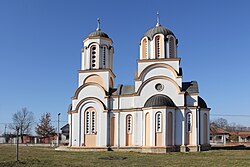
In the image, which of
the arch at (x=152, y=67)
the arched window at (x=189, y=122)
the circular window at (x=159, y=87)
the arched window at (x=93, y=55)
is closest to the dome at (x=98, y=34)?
the arched window at (x=93, y=55)

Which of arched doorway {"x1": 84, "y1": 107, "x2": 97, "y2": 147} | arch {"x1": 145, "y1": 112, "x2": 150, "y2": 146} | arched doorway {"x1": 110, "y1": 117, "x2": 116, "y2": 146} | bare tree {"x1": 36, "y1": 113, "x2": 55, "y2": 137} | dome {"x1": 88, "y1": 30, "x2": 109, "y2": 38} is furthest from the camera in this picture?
bare tree {"x1": 36, "y1": 113, "x2": 55, "y2": 137}

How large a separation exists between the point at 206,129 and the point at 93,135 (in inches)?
459

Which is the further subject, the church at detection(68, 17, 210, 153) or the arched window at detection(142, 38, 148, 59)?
the arched window at detection(142, 38, 148, 59)

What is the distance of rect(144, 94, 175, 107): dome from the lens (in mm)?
31359

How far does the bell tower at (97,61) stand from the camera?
36.0 metres

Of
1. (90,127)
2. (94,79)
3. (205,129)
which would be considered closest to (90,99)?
(94,79)

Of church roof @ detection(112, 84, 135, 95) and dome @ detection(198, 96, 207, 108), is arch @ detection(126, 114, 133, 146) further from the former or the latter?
dome @ detection(198, 96, 207, 108)

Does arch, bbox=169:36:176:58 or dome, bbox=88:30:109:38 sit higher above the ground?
dome, bbox=88:30:109:38

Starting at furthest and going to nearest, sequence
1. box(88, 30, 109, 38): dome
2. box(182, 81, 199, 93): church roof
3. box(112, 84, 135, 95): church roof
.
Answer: box(88, 30, 109, 38): dome
box(112, 84, 135, 95): church roof
box(182, 81, 199, 93): church roof

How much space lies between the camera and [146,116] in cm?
3219

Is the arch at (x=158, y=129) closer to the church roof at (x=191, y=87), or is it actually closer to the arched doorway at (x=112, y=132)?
the church roof at (x=191, y=87)

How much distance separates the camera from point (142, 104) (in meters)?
33.5

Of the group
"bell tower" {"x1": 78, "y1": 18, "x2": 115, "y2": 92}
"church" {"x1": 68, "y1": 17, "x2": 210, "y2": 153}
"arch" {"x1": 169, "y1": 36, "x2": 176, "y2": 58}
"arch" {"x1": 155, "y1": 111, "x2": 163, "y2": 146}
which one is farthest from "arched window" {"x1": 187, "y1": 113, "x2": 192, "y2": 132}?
"bell tower" {"x1": 78, "y1": 18, "x2": 115, "y2": 92}

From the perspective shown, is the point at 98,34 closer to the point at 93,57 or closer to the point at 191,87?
the point at 93,57
